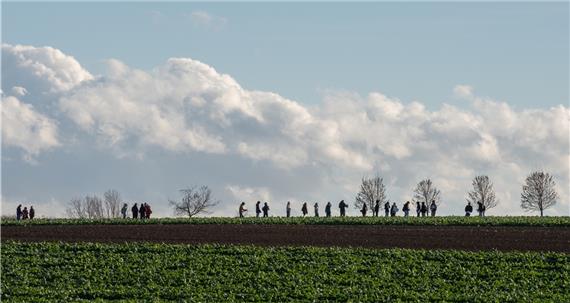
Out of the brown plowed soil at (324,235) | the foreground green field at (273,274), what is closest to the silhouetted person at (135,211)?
the brown plowed soil at (324,235)

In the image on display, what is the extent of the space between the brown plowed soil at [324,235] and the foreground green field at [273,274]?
4281mm

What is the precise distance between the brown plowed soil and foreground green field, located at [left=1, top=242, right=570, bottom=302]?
14.0 ft

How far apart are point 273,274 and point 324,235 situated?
1638 cm

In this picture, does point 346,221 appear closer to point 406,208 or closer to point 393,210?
point 406,208

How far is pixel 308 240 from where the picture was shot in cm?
5597

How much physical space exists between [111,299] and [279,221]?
1300 inches

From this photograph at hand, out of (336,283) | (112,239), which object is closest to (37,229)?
(112,239)

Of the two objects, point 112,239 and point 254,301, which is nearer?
point 254,301

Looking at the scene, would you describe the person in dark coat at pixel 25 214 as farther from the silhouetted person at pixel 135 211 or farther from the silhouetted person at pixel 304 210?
the silhouetted person at pixel 304 210

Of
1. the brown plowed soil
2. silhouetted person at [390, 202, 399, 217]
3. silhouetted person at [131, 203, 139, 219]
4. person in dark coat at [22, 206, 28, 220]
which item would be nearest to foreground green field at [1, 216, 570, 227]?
the brown plowed soil

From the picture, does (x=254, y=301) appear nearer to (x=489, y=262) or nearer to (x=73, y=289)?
(x=73, y=289)

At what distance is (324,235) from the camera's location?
5909 centimetres

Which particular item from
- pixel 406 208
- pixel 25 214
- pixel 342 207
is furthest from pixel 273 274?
pixel 25 214

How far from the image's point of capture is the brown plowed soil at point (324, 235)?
54.1 meters
